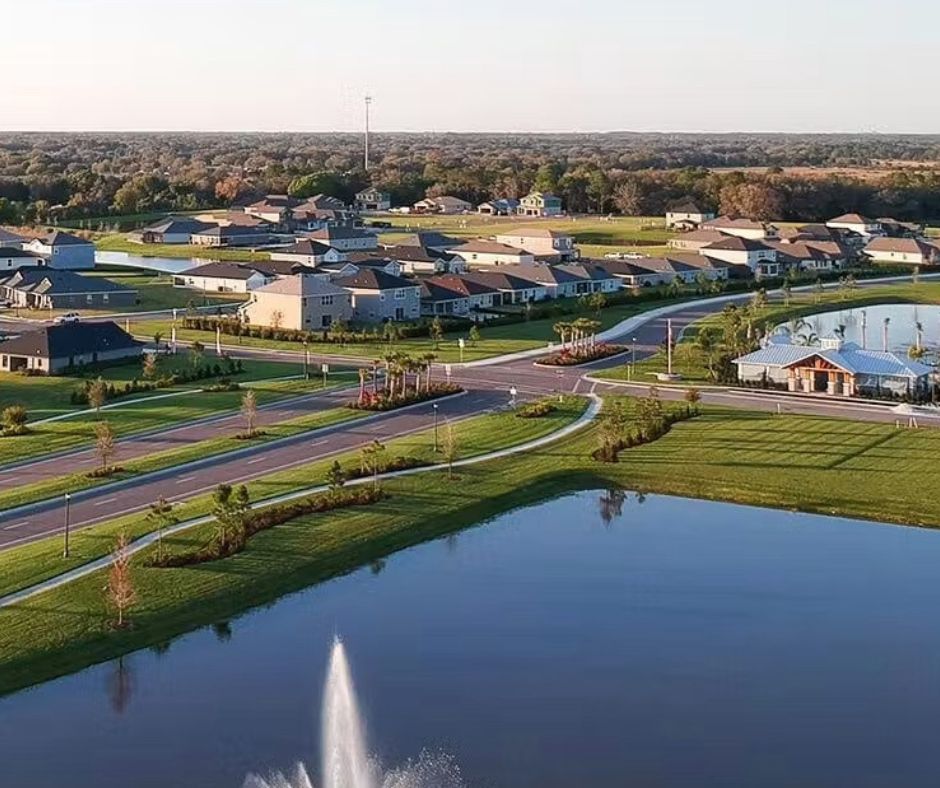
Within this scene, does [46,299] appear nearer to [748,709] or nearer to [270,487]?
[270,487]

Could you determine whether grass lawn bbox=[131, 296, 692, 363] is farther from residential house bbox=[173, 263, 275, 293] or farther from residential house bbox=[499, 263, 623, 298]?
residential house bbox=[173, 263, 275, 293]

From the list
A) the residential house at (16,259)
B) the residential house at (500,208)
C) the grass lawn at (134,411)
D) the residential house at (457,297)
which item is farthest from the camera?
the residential house at (500,208)

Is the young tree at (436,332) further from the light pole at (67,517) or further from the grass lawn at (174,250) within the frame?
the grass lawn at (174,250)

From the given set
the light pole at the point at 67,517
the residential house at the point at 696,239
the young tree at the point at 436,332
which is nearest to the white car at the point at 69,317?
the young tree at the point at 436,332

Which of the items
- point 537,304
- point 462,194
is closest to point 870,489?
point 537,304

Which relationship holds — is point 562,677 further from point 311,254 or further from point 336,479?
point 311,254

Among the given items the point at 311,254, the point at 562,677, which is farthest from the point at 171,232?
the point at 562,677
